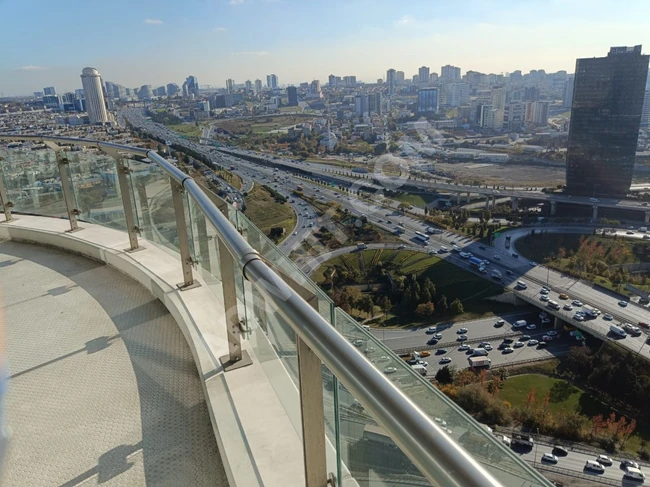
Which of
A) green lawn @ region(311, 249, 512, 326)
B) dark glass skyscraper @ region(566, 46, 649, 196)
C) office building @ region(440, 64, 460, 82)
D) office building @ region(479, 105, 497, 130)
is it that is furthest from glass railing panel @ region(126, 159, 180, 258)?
office building @ region(440, 64, 460, 82)

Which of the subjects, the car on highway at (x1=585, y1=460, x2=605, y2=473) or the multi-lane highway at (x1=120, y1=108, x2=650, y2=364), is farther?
the multi-lane highway at (x1=120, y1=108, x2=650, y2=364)

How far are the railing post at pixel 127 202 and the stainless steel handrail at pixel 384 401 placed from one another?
5.14 ft

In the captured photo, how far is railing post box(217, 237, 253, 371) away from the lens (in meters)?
1.18

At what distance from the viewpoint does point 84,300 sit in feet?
5.86

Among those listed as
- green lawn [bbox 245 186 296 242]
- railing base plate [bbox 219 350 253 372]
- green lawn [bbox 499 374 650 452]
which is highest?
railing base plate [bbox 219 350 253 372]

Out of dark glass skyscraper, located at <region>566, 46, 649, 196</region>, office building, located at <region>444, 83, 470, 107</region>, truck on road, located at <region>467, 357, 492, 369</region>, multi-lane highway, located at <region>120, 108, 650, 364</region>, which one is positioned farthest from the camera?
office building, located at <region>444, 83, 470, 107</region>

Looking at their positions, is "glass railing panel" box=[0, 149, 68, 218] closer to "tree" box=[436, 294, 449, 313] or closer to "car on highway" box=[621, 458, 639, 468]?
"car on highway" box=[621, 458, 639, 468]

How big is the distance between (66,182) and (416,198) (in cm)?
2526

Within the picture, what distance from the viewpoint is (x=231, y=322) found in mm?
1194

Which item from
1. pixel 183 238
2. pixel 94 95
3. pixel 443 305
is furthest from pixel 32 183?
pixel 94 95

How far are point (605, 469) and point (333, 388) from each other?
11.6m

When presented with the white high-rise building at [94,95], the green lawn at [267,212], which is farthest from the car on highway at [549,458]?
the white high-rise building at [94,95]

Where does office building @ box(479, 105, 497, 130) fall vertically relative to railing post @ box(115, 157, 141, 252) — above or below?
below

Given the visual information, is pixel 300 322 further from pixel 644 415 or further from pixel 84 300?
pixel 644 415
